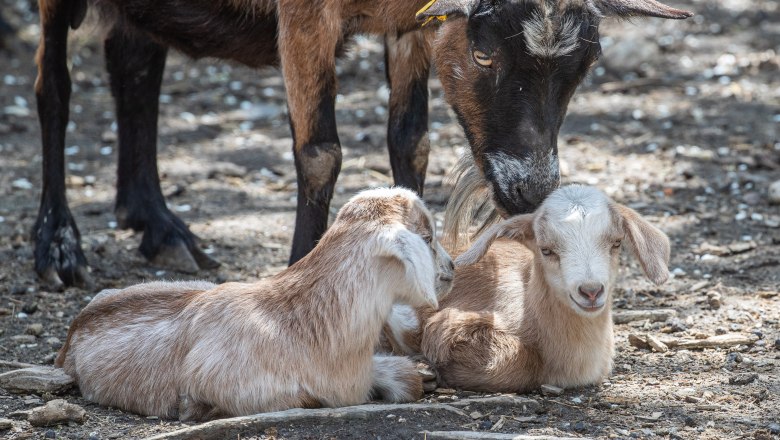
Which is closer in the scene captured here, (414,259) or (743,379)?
(414,259)

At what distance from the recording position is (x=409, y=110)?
6594 millimetres

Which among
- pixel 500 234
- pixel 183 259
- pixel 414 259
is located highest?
pixel 500 234

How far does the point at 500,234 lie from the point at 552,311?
411 millimetres

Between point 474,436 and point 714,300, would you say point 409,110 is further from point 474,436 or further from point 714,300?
point 474,436

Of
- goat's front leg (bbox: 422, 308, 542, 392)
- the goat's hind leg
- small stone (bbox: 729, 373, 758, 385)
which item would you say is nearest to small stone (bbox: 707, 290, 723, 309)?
small stone (bbox: 729, 373, 758, 385)

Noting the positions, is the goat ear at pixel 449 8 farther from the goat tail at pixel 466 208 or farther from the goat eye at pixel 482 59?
the goat tail at pixel 466 208

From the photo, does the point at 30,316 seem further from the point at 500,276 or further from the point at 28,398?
the point at 500,276

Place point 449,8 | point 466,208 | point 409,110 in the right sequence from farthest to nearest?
point 409,110
point 466,208
point 449,8

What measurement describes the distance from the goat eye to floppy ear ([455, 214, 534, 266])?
2.74 ft

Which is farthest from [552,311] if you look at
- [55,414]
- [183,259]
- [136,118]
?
[136,118]

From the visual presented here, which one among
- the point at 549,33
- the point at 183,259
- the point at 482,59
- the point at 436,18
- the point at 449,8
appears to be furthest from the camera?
the point at 183,259

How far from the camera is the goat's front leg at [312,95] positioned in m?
6.00

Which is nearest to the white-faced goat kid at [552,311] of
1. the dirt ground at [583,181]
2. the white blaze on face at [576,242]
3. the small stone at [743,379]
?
the white blaze on face at [576,242]

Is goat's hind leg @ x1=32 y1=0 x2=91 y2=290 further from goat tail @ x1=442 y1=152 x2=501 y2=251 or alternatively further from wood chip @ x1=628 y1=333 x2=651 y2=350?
wood chip @ x1=628 y1=333 x2=651 y2=350
